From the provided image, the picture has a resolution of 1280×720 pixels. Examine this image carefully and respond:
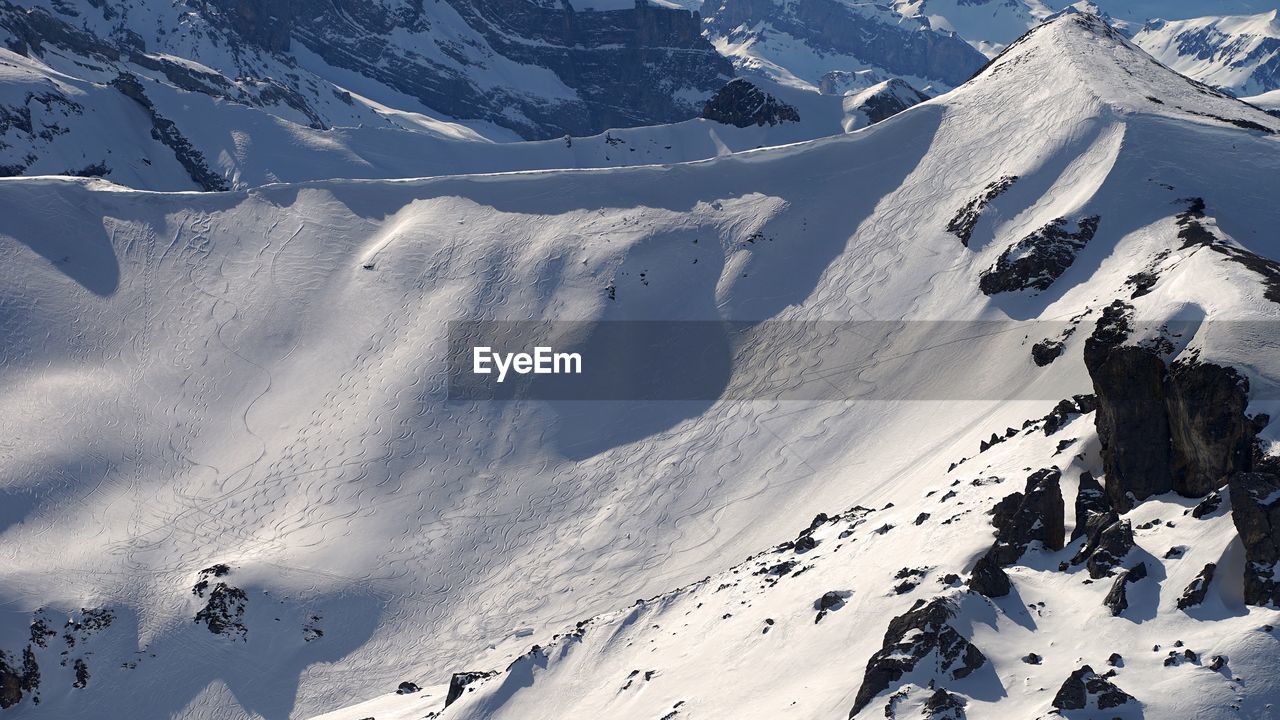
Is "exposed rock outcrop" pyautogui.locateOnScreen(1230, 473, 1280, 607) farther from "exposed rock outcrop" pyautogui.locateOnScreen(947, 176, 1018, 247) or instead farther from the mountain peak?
the mountain peak

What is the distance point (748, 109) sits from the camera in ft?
475

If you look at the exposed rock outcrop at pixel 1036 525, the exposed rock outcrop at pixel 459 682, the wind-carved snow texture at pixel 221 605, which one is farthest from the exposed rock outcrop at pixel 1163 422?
the wind-carved snow texture at pixel 221 605

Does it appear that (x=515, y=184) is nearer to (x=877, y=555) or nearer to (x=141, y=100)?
(x=877, y=555)

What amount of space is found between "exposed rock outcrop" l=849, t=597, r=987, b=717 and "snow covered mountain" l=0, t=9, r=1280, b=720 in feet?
0.41

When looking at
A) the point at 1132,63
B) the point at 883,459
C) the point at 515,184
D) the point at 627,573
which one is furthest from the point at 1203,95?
the point at 627,573

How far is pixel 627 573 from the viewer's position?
56719mm

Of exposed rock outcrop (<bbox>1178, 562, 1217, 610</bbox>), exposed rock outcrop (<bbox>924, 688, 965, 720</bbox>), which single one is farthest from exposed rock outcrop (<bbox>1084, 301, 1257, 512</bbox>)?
exposed rock outcrop (<bbox>924, 688, 965, 720</bbox>)

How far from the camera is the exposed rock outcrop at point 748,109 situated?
14388 cm

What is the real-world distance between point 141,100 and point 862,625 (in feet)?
412

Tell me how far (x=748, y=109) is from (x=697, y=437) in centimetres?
8705

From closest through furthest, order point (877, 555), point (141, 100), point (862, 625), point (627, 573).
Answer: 1. point (862, 625)
2. point (877, 555)
3. point (627, 573)
4. point (141, 100)

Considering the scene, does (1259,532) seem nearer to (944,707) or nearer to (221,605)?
(944,707)
